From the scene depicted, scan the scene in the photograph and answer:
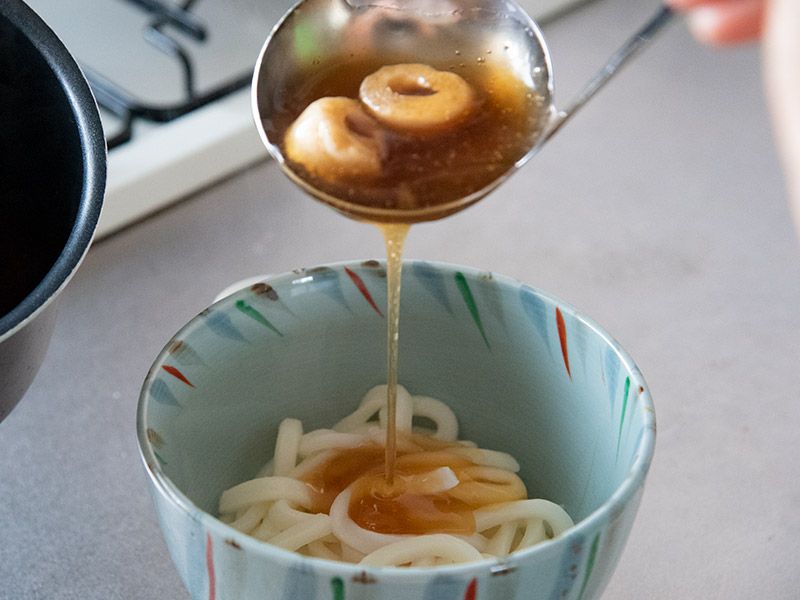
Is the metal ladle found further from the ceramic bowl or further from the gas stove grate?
the gas stove grate

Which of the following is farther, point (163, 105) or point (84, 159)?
point (163, 105)

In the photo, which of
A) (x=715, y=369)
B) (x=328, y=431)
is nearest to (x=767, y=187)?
(x=715, y=369)

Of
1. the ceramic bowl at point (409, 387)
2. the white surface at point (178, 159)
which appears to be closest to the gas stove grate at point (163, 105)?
the white surface at point (178, 159)

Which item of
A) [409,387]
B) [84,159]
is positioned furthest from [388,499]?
[84,159]

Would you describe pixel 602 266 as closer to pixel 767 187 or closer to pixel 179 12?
pixel 767 187

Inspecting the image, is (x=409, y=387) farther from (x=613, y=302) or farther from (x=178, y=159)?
(x=178, y=159)

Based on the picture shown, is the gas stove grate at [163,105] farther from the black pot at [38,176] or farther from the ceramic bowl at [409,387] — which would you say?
the ceramic bowl at [409,387]
